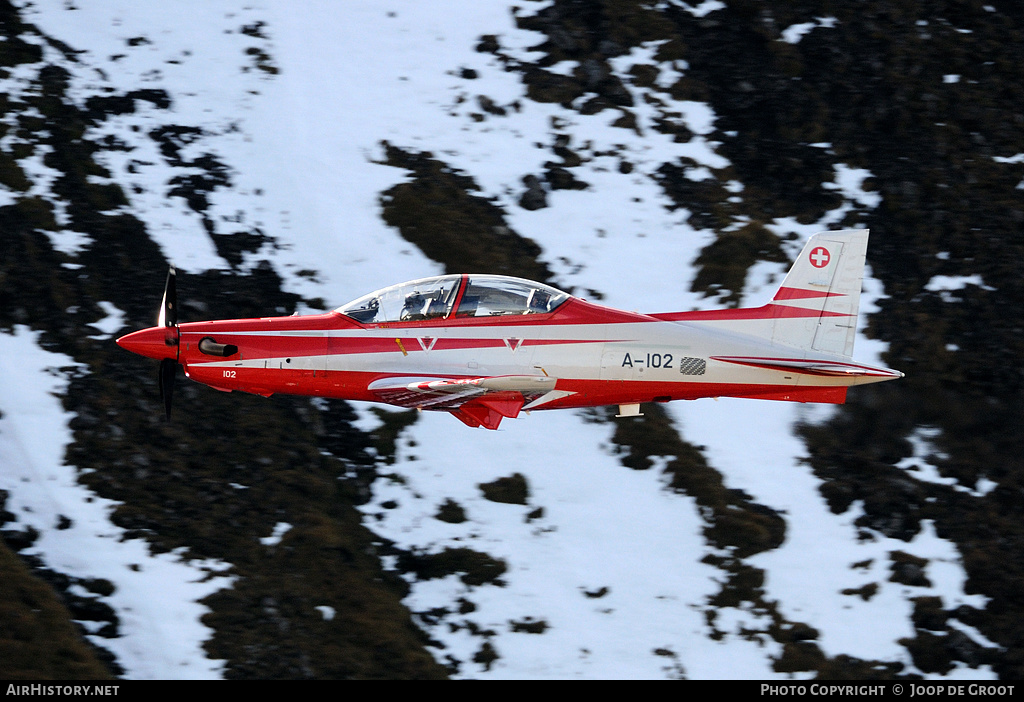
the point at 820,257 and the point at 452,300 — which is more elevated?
the point at 820,257

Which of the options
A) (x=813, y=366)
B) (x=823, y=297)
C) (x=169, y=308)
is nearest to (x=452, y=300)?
(x=169, y=308)

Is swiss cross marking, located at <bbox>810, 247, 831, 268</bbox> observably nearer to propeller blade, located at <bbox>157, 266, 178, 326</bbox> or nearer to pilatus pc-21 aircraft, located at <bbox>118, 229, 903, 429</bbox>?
pilatus pc-21 aircraft, located at <bbox>118, 229, 903, 429</bbox>

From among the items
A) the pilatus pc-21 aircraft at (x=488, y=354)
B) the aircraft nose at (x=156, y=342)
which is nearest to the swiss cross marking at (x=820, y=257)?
the pilatus pc-21 aircraft at (x=488, y=354)

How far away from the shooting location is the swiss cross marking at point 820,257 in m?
18.6

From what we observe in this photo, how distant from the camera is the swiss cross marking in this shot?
18.6m

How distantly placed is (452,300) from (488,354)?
962 mm

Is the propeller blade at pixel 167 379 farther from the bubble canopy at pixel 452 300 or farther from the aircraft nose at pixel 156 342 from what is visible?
the bubble canopy at pixel 452 300

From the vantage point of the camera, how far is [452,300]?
17.5 m

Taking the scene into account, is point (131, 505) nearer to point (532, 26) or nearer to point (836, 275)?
point (836, 275)

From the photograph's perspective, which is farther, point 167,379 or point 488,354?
point 167,379

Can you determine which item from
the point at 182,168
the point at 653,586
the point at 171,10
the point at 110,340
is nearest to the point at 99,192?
the point at 182,168

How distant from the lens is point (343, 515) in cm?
2255

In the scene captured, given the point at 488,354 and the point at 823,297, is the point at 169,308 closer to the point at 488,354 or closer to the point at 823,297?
the point at 488,354

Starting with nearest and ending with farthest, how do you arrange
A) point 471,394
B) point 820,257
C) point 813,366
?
1. point 471,394
2. point 813,366
3. point 820,257
